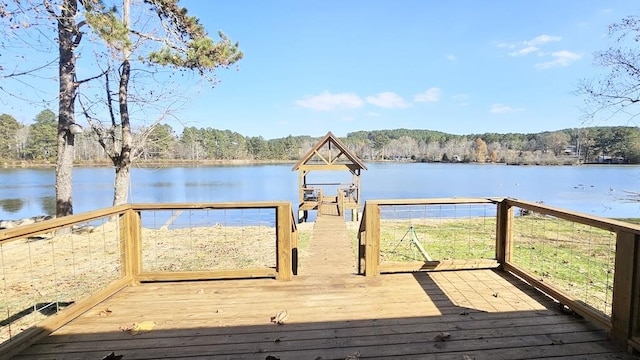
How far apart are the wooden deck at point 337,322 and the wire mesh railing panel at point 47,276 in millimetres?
770

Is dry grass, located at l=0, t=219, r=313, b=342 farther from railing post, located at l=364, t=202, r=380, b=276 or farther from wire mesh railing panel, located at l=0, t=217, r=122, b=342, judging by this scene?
railing post, located at l=364, t=202, r=380, b=276

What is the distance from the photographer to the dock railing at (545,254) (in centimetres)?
215

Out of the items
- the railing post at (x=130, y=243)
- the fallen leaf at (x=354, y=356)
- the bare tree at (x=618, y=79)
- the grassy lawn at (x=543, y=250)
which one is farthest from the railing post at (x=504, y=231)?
the bare tree at (x=618, y=79)

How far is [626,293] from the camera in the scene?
2.14 metres

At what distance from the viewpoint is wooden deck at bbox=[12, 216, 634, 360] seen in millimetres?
2137

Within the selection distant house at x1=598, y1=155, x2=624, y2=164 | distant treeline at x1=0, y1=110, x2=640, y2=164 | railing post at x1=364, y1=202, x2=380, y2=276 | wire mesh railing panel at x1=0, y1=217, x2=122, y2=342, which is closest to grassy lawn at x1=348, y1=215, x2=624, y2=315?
railing post at x1=364, y1=202, x2=380, y2=276

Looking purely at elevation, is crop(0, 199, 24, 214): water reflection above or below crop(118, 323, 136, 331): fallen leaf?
below

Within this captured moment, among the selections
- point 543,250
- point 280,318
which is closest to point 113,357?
point 280,318

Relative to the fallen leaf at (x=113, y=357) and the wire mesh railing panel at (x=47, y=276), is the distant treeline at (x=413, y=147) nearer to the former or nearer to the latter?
the wire mesh railing panel at (x=47, y=276)

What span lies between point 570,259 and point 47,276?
875cm

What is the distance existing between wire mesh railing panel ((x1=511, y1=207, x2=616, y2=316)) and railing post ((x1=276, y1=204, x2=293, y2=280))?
2425 mm

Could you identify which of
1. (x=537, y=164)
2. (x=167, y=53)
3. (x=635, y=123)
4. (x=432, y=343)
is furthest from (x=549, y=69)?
(x=537, y=164)

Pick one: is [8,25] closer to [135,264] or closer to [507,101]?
[135,264]

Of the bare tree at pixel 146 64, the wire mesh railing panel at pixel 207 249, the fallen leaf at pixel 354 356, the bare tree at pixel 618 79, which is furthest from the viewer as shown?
the bare tree at pixel 146 64
